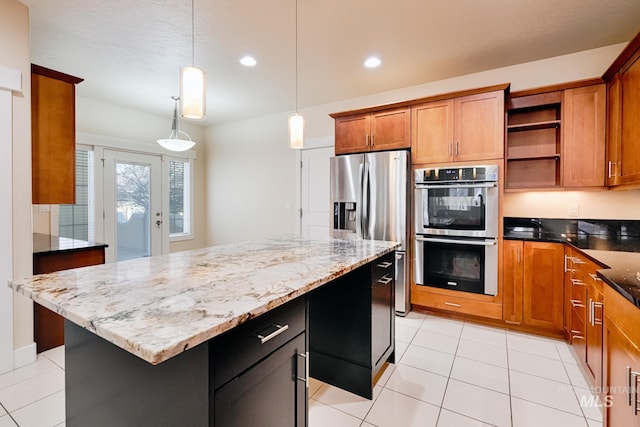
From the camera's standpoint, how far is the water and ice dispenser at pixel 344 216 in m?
3.52

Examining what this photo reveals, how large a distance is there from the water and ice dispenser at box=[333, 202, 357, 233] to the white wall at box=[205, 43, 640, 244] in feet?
4.58

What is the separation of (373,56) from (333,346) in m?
2.71

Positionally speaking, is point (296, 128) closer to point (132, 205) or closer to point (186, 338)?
point (186, 338)

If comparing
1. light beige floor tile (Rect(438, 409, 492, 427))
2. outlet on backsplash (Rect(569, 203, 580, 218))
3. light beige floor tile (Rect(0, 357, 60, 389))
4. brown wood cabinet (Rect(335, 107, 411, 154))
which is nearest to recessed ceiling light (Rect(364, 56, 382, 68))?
brown wood cabinet (Rect(335, 107, 411, 154))

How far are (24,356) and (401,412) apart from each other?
8.96 ft

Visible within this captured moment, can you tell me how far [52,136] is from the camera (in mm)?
2590

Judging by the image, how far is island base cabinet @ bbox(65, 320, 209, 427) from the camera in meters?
0.87

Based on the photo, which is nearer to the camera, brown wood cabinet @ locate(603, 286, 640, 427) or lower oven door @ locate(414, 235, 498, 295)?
brown wood cabinet @ locate(603, 286, 640, 427)

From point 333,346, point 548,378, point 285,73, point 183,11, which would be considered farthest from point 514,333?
point 183,11

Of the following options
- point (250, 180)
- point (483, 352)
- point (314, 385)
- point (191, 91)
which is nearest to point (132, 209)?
point (250, 180)

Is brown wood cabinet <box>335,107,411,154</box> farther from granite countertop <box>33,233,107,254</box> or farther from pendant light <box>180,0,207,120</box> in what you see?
granite countertop <box>33,233,107,254</box>

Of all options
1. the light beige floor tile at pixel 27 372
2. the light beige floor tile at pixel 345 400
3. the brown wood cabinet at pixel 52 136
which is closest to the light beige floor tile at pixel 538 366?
the light beige floor tile at pixel 345 400

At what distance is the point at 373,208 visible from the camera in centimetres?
336

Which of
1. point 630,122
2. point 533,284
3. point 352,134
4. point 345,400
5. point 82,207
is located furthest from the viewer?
point 82,207
